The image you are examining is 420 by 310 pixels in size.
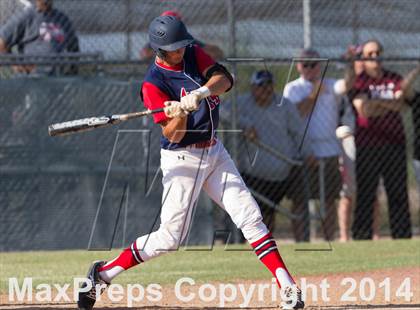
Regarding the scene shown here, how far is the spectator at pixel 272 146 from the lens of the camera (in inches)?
409

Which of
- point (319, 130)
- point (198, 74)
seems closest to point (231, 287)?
point (198, 74)

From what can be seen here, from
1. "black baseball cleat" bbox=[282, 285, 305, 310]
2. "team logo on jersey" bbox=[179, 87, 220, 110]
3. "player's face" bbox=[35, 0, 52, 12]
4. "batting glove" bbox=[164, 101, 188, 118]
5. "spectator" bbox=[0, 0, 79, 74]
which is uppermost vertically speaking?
"player's face" bbox=[35, 0, 52, 12]

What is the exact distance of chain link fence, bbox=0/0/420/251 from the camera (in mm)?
10094

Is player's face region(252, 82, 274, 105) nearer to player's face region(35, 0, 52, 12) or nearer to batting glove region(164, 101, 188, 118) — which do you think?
player's face region(35, 0, 52, 12)

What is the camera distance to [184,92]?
6184mm

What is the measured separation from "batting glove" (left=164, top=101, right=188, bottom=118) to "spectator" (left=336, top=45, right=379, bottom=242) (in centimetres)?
480

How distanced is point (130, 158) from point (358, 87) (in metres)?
2.53

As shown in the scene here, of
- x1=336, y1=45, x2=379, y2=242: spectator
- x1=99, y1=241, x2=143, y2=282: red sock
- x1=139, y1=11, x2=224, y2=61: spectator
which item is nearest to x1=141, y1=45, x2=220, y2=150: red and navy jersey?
x1=99, y1=241, x2=143, y2=282: red sock

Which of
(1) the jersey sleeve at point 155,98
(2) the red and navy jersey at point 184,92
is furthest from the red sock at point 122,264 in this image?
(1) the jersey sleeve at point 155,98

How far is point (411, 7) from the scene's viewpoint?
11258 millimetres

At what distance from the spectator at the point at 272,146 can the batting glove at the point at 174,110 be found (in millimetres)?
4395

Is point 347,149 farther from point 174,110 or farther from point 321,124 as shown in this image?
point 174,110

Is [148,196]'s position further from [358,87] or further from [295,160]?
[358,87]

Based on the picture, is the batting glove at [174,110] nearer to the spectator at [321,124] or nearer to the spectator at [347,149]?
the spectator at [321,124]
